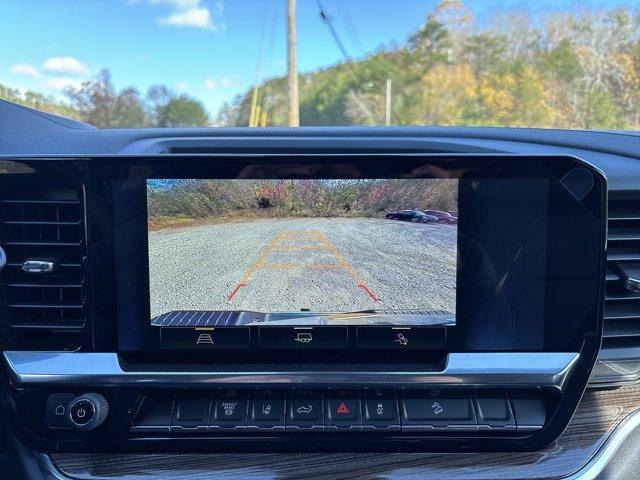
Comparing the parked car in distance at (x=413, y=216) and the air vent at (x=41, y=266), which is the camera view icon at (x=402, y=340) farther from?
the air vent at (x=41, y=266)

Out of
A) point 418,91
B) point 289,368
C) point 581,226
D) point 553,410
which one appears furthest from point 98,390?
point 418,91

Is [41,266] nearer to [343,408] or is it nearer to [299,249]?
[299,249]

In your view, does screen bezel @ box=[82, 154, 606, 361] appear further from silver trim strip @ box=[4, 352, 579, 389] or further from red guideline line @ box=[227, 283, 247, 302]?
red guideline line @ box=[227, 283, 247, 302]

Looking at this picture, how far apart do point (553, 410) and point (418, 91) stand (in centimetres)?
1616

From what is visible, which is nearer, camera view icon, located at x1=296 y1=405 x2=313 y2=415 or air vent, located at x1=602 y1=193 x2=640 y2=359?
camera view icon, located at x1=296 y1=405 x2=313 y2=415

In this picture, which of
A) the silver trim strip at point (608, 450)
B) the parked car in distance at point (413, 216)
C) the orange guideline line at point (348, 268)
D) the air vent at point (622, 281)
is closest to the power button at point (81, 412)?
the orange guideline line at point (348, 268)

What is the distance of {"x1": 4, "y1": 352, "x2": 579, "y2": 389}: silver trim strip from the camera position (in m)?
1.58

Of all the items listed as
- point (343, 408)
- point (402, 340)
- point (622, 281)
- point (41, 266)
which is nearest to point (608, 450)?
point (622, 281)

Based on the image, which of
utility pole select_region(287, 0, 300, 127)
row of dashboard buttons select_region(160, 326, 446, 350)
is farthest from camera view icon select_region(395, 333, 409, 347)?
utility pole select_region(287, 0, 300, 127)

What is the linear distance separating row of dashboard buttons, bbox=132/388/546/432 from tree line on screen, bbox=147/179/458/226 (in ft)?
1.82

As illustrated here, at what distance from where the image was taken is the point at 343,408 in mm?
1604

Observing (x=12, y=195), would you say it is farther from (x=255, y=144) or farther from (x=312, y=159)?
(x=312, y=159)

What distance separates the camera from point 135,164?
1.55 meters

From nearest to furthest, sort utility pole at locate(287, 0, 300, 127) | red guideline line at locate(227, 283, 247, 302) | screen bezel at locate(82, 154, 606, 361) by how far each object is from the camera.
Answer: screen bezel at locate(82, 154, 606, 361) < red guideline line at locate(227, 283, 247, 302) < utility pole at locate(287, 0, 300, 127)
